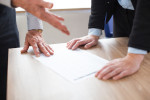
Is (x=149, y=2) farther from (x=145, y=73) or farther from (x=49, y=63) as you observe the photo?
(x=49, y=63)

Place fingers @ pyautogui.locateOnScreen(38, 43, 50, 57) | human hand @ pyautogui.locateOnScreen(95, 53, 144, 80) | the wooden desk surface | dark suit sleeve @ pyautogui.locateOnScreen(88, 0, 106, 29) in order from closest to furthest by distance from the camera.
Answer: the wooden desk surface, human hand @ pyautogui.locateOnScreen(95, 53, 144, 80), fingers @ pyautogui.locateOnScreen(38, 43, 50, 57), dark suit sleeve @ pyautogui.locateOnScreen(88, 0, 106, 29)

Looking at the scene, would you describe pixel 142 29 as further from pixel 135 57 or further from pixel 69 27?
pixel 69 27

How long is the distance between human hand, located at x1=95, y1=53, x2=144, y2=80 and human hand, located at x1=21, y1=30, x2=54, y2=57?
34 cm

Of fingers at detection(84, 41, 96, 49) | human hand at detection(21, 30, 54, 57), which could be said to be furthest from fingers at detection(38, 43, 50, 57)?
fingers at detection(84, 41, 96, 49)

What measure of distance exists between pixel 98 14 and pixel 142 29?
18.0 inches

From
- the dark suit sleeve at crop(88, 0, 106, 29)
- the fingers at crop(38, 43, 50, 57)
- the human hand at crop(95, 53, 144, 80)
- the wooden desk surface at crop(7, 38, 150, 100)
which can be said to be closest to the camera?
the wooden desk surface at crop(7, 38, 150, 100)

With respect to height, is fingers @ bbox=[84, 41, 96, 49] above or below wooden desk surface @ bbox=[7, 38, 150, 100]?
above

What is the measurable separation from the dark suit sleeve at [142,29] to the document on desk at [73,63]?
159 mm

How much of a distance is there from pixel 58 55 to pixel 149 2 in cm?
49

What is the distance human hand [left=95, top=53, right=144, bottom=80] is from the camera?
1.93 ft

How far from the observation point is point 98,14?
109cm

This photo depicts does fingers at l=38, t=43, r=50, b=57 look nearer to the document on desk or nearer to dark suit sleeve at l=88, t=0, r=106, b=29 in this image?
the document on desk

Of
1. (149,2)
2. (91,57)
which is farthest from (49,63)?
(149,2)

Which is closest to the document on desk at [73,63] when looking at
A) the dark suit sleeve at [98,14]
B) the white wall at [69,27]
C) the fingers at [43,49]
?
the fingers at [43,49]
